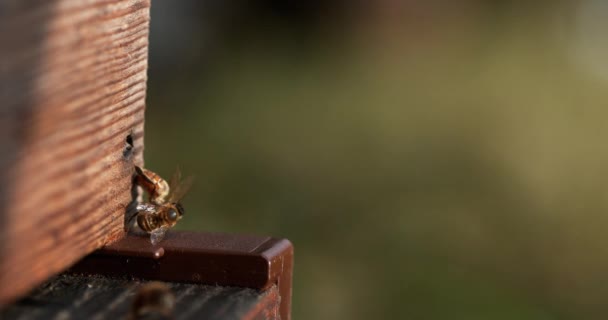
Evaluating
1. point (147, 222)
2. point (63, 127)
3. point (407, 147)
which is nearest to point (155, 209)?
point (147, 222)

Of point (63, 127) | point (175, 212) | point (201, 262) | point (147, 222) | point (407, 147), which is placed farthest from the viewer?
point (407, 147)

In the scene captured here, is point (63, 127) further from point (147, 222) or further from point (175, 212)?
point (175, 212)

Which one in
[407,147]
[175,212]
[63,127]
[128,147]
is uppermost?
[63,127]

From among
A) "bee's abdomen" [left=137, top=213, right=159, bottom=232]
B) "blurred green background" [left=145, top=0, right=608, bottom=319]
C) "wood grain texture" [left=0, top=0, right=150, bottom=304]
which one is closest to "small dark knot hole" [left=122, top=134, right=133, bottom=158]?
"wood grain texture" [left=0, top=0, right=150, bottom=304]

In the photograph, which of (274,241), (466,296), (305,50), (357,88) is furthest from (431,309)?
(274,241)

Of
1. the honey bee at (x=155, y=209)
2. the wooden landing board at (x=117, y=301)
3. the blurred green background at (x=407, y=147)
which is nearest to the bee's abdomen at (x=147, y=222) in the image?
the honey bee at (x=155, y=209)

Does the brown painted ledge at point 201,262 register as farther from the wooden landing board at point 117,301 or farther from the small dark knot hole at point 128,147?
the small dark knot hole at point 128,147

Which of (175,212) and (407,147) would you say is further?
(407,147)

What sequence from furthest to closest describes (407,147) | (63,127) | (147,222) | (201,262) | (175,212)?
1. (407,147)
2. (175,212)
3. (147,222)
4. (201,262)
5. (63,127)

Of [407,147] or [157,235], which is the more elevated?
[157,235]
